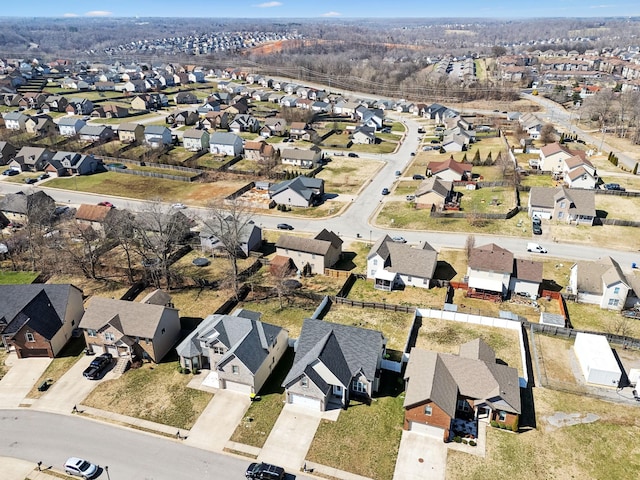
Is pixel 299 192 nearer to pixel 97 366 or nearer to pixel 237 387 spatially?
pixel 237 387

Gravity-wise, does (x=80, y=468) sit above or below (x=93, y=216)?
below

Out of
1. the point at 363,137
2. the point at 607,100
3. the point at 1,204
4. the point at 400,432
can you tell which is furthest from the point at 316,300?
the point at 607,100

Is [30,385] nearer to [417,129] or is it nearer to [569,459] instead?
[569,459]

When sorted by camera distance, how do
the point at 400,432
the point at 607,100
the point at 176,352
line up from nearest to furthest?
the point at 400,432 → the point at 176,352 → the point at 607,100

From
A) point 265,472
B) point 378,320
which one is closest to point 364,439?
point 265,472

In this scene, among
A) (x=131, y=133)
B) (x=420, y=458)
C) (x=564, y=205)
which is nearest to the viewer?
(x=420, y=458)

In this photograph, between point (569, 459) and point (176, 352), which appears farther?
point (176, 352)

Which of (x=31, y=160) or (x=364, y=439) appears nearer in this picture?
(x=364, y=439)
